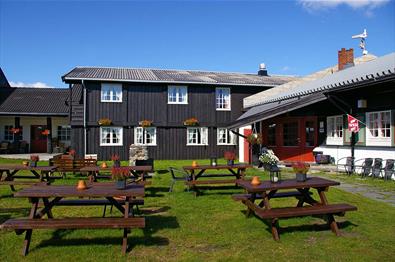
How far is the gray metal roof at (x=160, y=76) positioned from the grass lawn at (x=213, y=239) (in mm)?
13541

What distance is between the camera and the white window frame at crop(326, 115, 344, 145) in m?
14.1

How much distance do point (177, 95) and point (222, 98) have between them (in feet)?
9.24

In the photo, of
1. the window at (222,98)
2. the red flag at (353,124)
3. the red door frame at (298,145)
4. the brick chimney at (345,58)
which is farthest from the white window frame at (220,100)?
the red flag at (353,124)

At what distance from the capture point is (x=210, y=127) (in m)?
21.5

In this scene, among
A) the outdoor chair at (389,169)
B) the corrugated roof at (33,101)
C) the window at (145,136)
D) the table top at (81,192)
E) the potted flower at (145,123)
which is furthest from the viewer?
the corrugated roof at (33,101)

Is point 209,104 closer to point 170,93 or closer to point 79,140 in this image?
point 170,93

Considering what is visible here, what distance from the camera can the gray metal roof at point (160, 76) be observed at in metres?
19.9

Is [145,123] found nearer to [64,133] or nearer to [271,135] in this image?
[271,135]

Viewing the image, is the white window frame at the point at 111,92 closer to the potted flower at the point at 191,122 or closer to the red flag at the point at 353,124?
the potted flower at the point at 191,122

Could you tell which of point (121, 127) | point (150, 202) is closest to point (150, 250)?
point (150, 202)

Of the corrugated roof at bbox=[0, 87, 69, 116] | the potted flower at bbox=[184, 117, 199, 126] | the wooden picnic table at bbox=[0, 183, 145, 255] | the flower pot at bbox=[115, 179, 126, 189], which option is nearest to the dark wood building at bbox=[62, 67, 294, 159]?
the potted flower at bbox=[184, 117, 199, 126]

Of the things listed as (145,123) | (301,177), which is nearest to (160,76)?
(145,123)

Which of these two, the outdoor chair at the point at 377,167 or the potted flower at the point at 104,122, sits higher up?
the potted flower at the point at 104,122

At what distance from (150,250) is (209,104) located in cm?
1715
